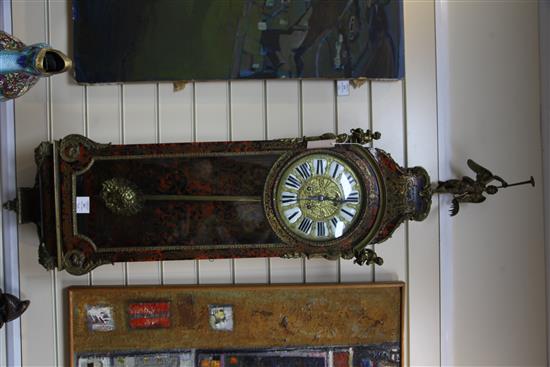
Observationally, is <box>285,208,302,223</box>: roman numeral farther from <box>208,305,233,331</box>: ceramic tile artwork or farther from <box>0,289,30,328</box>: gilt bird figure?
<box>0,289,30,328</box>: gilt bird figure

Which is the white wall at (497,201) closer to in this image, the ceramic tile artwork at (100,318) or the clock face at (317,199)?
the clock face at (317,199)

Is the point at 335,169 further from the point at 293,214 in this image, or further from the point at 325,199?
the point at 293,214

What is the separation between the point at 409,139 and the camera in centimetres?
215

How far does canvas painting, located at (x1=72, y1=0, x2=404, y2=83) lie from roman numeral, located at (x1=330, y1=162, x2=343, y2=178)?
51 cm

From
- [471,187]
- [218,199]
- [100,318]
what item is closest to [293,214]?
[218,199]

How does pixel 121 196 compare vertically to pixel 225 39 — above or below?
below

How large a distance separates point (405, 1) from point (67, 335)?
90.1 inches

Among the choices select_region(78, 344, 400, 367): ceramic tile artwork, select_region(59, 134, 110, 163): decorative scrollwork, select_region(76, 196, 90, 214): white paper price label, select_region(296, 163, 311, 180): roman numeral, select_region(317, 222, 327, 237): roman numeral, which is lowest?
select_region(78, 344, 400, 367): ceramic tile artwork

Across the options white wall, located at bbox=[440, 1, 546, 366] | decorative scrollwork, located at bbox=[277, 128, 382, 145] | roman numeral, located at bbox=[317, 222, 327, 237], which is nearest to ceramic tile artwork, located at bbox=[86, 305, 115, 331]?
roman numeral, located at bbox=[317, 222, 327, 237]

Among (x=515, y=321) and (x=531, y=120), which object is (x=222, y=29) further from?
(x=515, y=321)

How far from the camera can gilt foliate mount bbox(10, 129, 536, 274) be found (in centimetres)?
184

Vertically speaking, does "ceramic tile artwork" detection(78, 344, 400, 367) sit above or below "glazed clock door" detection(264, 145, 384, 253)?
below

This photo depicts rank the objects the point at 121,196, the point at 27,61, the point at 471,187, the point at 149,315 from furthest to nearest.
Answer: the point at 149,315 < the point at 471,187 < the point at 121,196 < the point at 27,61

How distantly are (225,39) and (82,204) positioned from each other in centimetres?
97
